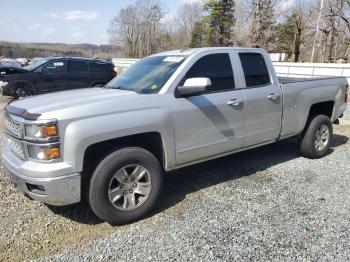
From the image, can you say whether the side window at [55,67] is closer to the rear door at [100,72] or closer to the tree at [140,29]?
the rear door at [100,72]

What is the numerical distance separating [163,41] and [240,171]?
6725 centimetres

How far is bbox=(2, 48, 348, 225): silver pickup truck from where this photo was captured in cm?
316

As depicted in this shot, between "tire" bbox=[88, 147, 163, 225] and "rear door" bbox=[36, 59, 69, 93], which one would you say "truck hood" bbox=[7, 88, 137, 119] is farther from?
"rear door" bbox=[36, 59, 69, 93]

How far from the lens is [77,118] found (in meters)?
3.17

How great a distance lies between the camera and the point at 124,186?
3551mm

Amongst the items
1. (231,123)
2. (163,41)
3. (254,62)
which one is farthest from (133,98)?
(163,41)

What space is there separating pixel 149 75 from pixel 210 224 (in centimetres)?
199

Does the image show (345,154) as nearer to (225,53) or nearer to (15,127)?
(225,53)

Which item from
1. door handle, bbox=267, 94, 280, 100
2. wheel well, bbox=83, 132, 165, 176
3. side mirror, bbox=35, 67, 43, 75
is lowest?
wheel well, bbox=83, 132, 165, 176

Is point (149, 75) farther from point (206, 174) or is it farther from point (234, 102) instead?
point (206, 174)

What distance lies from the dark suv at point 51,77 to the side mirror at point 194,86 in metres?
9.25

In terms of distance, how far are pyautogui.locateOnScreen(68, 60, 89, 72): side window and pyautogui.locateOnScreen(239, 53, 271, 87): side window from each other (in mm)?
8904

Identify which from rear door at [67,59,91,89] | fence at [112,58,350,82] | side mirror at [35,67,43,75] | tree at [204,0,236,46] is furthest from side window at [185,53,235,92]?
tree at [204,0,236,46]

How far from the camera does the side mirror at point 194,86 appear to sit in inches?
148
